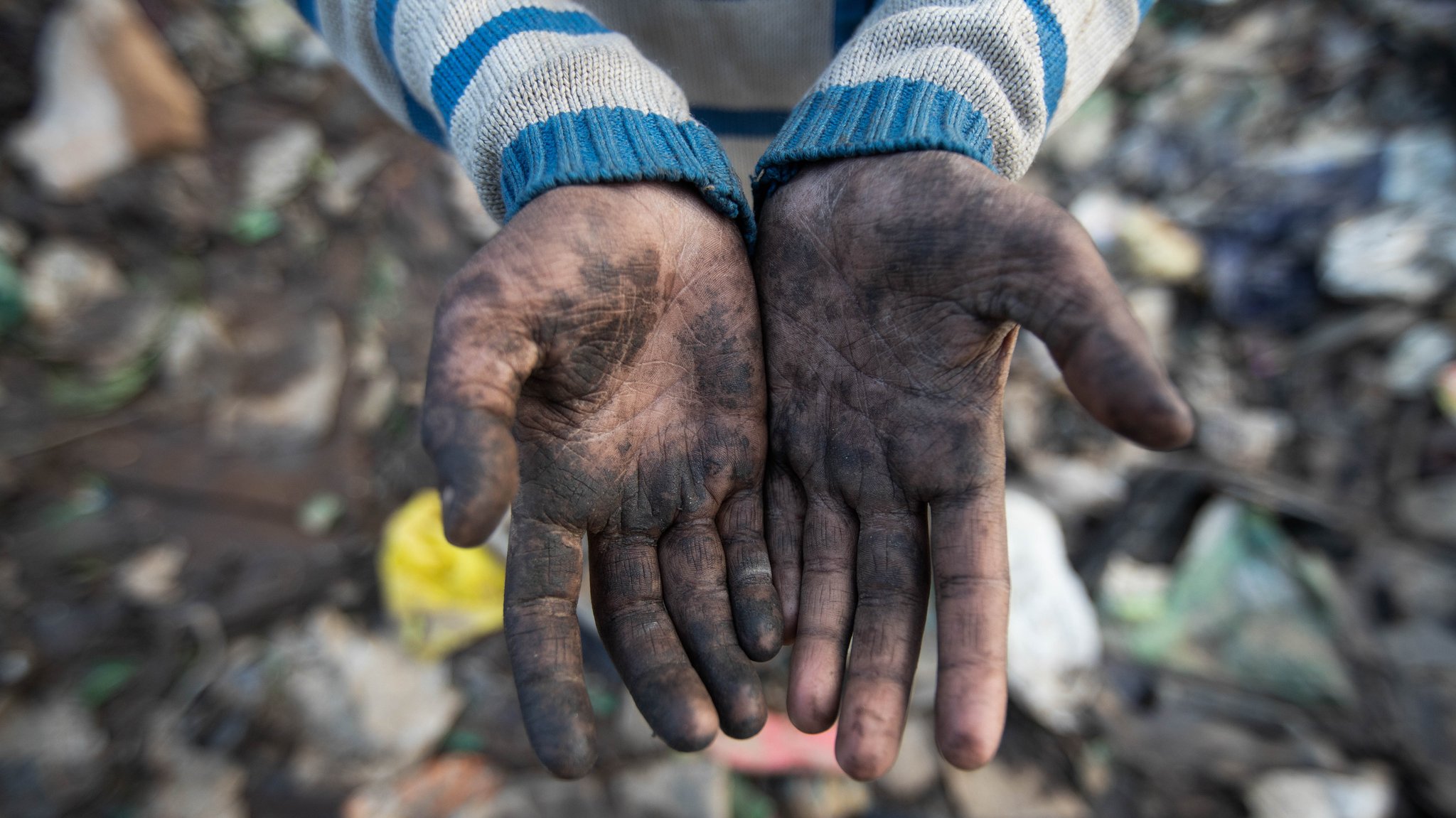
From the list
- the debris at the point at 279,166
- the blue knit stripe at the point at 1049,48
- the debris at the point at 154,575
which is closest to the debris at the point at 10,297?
the debris at the point at 279,166

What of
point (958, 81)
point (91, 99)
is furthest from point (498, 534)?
point (91, 99)

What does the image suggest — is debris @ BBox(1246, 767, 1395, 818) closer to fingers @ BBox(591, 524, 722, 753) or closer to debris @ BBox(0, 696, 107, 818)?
fingers @ BBox(591, 524, 722, 753)

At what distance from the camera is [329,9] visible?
143cm

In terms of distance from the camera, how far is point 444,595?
89.0 inches

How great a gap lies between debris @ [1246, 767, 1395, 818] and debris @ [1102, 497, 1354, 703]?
18 centimetres

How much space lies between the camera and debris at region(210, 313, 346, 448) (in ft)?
8.98

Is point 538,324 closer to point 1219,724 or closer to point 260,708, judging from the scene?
point 260,708

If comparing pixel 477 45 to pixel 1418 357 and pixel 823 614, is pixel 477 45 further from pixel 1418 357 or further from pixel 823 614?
pixel 1418 357

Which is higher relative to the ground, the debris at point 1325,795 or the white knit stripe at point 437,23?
the white knit stripe at point 437,23

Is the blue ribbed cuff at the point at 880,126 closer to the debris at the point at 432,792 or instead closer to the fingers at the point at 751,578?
the fingers at the point at 751,578

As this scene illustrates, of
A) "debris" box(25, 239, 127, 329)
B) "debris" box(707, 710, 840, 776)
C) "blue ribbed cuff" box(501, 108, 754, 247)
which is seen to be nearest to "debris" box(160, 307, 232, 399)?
"debris" box(25, 239, 127, 329)

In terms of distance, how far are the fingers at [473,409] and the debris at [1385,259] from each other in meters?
2.66

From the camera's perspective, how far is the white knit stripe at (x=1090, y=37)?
1.27 metres

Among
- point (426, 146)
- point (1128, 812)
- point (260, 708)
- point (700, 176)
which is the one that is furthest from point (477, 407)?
point (426, 146)
